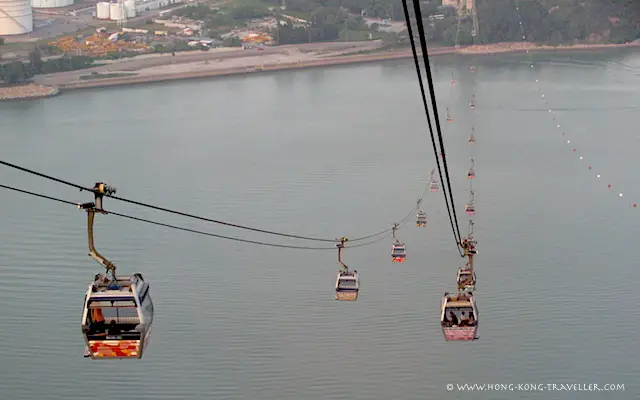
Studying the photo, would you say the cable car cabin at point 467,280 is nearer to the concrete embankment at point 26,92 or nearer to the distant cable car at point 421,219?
the distant cable car at point 421,219

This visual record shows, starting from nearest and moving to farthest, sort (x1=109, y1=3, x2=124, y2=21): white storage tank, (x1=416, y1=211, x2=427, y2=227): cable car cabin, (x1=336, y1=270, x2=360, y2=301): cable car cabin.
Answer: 1. (x1=336, y1=270, x2=360, y2=301): cable car cabin
2. (x1=416, y1=211, x2=427, y2=227): cable car cabin
3. (x1=109, y1=3, x2=124, y2=21): white storage tank

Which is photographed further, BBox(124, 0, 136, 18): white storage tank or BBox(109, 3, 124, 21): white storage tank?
BBox(124, 0, 136, 18): white storage tank

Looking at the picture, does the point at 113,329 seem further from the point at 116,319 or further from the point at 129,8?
the point at 129,8

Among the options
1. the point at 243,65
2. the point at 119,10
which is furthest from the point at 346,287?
the point at 119,10

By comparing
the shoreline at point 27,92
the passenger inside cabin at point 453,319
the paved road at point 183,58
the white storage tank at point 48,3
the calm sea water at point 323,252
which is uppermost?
the white storage tank at point 48,3

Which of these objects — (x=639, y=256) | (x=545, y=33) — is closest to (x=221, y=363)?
(x=639, y=256)

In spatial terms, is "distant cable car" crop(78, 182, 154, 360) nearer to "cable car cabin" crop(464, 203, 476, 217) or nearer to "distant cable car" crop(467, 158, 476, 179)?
"cable car cabin" crop(464, 203, 476, 217)

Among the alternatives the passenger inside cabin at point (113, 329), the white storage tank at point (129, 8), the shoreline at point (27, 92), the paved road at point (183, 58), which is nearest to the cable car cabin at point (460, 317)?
the passenger inside cabin at point (113, 329)

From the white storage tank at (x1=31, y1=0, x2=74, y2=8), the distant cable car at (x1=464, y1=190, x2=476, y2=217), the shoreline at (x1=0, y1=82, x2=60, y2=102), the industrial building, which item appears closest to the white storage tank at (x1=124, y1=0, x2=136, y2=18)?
the industrial building
